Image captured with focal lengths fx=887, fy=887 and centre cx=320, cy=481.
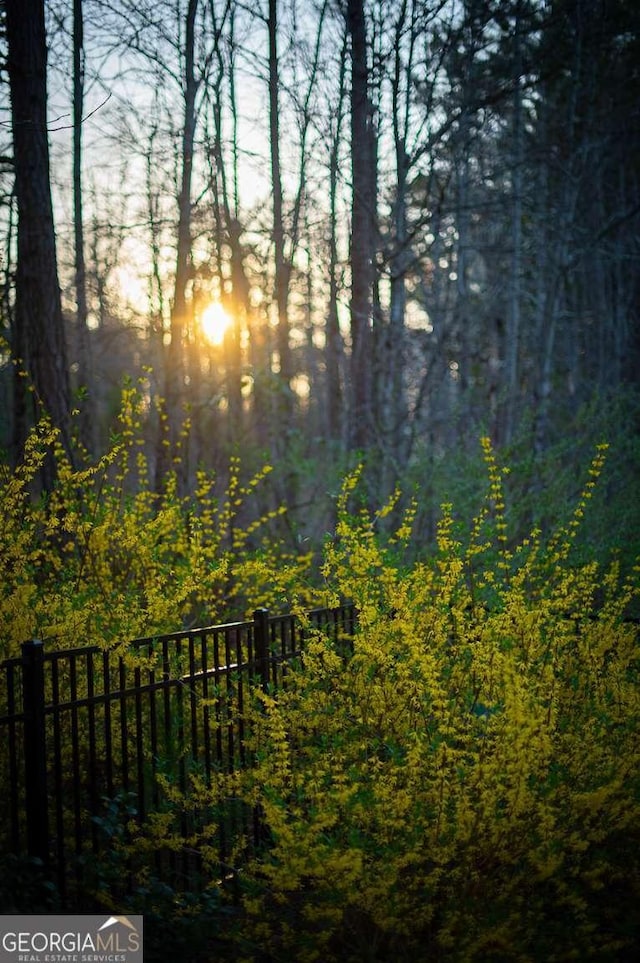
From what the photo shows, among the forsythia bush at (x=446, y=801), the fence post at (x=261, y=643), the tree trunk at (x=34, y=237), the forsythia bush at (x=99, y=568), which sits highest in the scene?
the tree trunk at (x=34, y=237)

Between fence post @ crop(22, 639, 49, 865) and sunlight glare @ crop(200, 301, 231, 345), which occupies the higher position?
sunlight glare @ crop(200, 301, 231, 345)

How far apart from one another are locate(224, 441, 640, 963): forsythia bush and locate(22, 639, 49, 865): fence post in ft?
2.68

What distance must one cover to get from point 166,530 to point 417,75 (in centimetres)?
604

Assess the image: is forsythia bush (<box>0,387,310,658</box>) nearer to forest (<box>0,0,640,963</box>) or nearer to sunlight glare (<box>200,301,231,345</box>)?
forest (<box>0,0,640,963</box>)

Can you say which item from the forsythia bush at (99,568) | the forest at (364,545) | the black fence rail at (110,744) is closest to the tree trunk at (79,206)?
the forest at (364,545)

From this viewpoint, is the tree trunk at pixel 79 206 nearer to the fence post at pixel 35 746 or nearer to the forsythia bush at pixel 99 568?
the forsythia bush at pixel 99 568

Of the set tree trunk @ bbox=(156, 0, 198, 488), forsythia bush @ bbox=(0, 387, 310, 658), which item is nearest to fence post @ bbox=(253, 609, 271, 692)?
forsythia bush @ bbox=(0, 387, 310, 658)

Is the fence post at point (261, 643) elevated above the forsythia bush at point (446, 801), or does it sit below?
above

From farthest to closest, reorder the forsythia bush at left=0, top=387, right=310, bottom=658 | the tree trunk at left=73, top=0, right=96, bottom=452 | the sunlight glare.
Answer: the sunlight glare → the tree trunk at left=73, top=0, right=96, bottom=452 → the forsythia bush at left=0, top=387, right=310, bottom=658

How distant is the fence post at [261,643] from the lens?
4.82 meters

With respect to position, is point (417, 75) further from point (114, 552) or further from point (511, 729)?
point (511, 729)

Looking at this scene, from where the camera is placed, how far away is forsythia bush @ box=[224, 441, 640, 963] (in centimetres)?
350

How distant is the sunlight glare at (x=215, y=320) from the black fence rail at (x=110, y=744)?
1232 centimetres

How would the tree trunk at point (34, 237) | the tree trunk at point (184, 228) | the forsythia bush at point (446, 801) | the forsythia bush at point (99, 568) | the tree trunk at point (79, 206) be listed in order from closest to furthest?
1. the forsythia bush at point (446, 801)
2. the forsythia bush at point (99, 568)
3. the tree trunk at point (34, 237)
4. the tree trunk at point (79, 206)
5. the tree trunk at point (184, 228)
